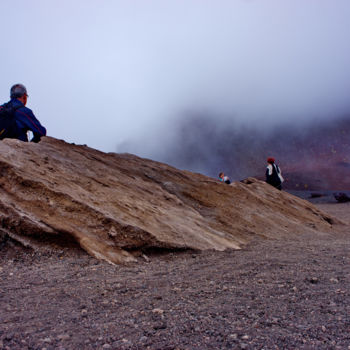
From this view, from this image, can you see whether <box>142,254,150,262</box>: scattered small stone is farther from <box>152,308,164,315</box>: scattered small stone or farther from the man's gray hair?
the man's gray hair

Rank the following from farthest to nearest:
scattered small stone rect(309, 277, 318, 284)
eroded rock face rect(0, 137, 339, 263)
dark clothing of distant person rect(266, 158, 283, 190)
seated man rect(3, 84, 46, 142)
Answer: dark clothing of distant person rect(266, 158, 283, 190) → seated man rect(3, 84, 46, 142) → eroded rock face rect(0, 137, 339, 263) → scattered small stone rect(309, 277, 318, 284)

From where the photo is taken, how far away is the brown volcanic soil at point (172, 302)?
2.32 metres

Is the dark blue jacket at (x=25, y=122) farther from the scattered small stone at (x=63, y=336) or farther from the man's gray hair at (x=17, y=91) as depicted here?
the scattered small stone at (x=63, y=336)

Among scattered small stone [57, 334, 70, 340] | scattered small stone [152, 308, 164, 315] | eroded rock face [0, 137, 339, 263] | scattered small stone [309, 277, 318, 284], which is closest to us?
scattered small stone [57, 334, 70, 340]

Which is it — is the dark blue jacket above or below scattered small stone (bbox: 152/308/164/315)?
above

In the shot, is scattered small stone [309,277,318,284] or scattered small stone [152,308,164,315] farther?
scattered small stone [309,277,318,284]

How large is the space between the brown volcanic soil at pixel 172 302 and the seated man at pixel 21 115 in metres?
2.66

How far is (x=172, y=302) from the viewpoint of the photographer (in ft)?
9.99

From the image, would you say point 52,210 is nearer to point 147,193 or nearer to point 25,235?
point 25,235

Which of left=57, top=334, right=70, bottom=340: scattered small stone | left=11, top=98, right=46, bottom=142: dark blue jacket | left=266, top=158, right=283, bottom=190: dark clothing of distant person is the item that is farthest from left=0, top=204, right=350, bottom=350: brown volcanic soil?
left=266, top=158, right=283, bottom=190: dark clothing of distant person

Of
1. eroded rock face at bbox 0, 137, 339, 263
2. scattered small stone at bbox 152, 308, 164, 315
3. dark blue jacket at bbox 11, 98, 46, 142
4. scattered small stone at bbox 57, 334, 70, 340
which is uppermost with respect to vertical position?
dark blue jacket at bbox 11, 98, 46, 142

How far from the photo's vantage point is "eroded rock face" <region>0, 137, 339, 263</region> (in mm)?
4523

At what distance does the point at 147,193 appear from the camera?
675 cm

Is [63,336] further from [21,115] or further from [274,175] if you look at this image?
[274,175]
